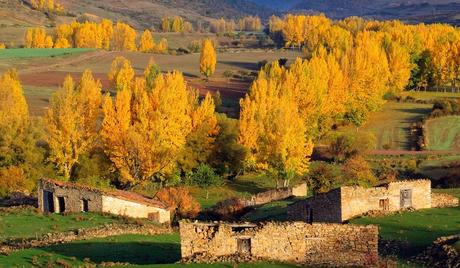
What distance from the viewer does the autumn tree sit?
5406 centimetres

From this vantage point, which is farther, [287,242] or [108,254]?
[108,254]

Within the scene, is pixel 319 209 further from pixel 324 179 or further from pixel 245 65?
pixel 245 65

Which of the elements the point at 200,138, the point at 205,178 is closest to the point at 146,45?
the point at 200,138

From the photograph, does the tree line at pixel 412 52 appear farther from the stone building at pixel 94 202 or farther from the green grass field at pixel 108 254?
the green grass field at pixel 108 254

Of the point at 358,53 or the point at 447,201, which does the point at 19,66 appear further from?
the point at 447,201

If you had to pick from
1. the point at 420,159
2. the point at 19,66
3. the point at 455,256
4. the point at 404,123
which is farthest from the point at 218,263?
the point at 19,66

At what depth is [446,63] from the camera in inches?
3954

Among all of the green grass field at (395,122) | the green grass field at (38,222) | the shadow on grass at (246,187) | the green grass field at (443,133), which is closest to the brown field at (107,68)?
the green grass field at (395,122)

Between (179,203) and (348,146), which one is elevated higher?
(179,203)

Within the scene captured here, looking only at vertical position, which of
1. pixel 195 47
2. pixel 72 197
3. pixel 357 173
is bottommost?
pixel 357 173

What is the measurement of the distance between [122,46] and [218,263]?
142m

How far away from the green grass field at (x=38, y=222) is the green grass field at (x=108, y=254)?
3497 mm

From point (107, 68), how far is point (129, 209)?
293ft

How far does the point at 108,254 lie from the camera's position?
91.9ft
